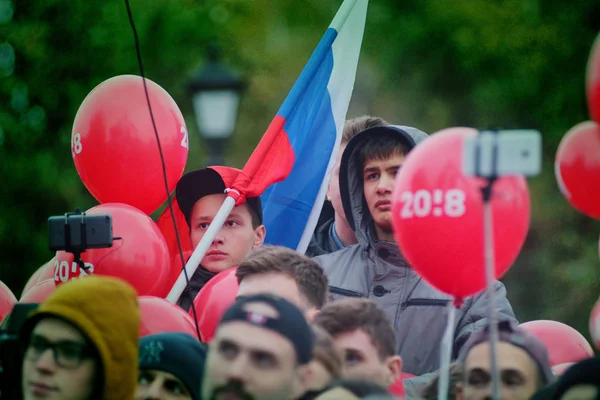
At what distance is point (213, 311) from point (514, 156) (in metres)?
2.25

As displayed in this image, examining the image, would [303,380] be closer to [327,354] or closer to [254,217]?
[327,354]

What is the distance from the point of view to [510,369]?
4965 millimetres

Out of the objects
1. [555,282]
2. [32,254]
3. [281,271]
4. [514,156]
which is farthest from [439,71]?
[514,156]

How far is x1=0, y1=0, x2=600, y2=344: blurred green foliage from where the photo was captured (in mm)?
12680

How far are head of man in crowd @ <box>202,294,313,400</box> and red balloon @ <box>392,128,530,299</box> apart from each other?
80 cm

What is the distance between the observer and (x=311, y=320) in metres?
5.41

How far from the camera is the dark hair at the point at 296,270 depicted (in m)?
5.79

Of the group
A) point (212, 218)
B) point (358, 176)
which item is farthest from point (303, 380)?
point (212, 218)

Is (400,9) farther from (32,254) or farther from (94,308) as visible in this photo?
(94,308)

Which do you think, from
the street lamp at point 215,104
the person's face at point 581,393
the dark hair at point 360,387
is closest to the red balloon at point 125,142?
the dark hair at point 360,387

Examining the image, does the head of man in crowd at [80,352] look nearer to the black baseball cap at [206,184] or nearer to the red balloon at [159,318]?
the red balloon at [159,318]

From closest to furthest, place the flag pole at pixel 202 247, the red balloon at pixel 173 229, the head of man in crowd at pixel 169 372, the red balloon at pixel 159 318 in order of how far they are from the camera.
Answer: the head of man in crowd at pixel 169 372
the red balloon at pixel 159 318
the flag pole at pixel 202 247
the red balloon at pixel 173 229

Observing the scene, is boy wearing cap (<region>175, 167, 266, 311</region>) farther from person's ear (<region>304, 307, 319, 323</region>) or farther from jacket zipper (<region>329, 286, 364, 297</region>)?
person's ear (<region>304, 307, 319, 323</region>)

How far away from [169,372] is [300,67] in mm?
10039
